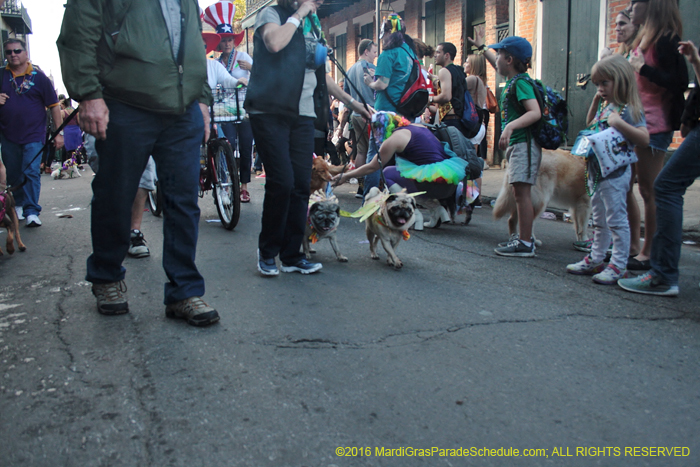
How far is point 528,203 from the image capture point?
5.05 meters

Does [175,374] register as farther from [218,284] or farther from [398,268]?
[398,268]

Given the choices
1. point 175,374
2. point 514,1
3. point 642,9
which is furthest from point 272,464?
point 514,1

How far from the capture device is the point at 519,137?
198 inches

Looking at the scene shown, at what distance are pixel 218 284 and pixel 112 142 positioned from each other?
133cm

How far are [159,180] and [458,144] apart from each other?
3685 millimetres

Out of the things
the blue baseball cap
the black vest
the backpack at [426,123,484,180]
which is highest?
the blue baseball cap

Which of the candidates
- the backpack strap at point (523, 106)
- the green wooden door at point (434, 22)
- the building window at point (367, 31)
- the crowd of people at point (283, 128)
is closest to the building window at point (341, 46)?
the building window at point (367, 31)

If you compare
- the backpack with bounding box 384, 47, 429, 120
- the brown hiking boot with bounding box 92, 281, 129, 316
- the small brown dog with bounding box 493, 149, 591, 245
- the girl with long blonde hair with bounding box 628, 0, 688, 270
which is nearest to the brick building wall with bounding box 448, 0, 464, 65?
the backpack with bounding box 384, 47, 429, 120

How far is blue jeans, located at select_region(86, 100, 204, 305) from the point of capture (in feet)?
10.2

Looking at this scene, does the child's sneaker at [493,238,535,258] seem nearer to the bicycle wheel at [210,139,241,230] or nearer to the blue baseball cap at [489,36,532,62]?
the blue baseball cap at [489,36,532,62]

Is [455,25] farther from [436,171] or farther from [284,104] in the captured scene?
[284,104]

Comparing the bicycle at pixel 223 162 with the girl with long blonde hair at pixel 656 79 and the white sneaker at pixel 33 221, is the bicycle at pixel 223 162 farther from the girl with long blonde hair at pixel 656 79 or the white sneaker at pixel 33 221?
the girl with long blonde hair at pixel 656 79

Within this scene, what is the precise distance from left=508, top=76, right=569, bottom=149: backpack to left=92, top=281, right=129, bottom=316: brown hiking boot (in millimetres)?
3377

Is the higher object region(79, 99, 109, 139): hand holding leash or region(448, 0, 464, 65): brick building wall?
region(448, 0, 464, 65): brick building wall
